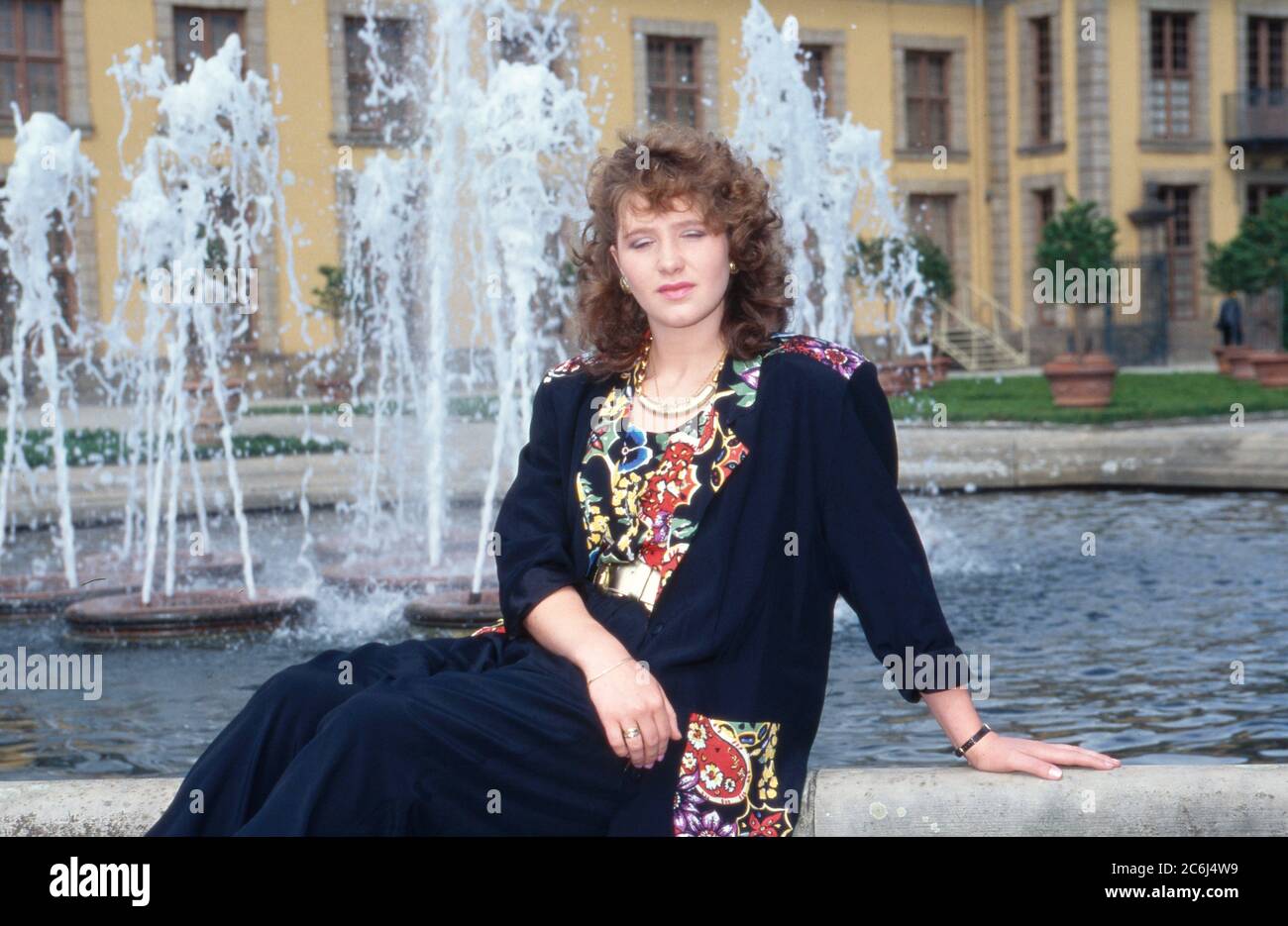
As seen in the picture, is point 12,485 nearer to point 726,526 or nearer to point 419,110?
point 726,526

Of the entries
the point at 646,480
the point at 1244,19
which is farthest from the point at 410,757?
the point at 1244,19

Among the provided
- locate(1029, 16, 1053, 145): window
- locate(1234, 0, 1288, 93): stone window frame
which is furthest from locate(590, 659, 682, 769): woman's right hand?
locate(1234, 0, 1288, 93): stone window frame

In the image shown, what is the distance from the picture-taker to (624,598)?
2.32m

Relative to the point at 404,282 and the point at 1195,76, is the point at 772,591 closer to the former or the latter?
the point at 404,282

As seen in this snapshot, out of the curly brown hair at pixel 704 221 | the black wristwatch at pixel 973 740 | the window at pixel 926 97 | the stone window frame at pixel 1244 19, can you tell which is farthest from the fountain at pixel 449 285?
the stone window frame at pixel 1244 19

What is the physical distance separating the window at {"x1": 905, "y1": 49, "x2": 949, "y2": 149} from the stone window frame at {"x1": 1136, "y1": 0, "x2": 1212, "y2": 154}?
2.83 metres

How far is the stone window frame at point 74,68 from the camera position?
20.2 meters

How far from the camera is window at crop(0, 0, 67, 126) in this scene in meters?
20.2

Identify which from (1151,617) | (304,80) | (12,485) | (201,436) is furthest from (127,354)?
(1151,617)

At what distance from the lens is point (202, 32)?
69.4ft

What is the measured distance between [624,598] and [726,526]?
18 cm

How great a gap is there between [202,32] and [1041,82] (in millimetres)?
11854

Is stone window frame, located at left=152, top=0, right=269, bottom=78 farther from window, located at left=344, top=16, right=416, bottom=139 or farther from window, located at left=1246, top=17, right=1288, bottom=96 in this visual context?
window, located at left=1246, top=17, right=1288, bottom=96

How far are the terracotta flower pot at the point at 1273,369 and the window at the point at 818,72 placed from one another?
33.7 ft
